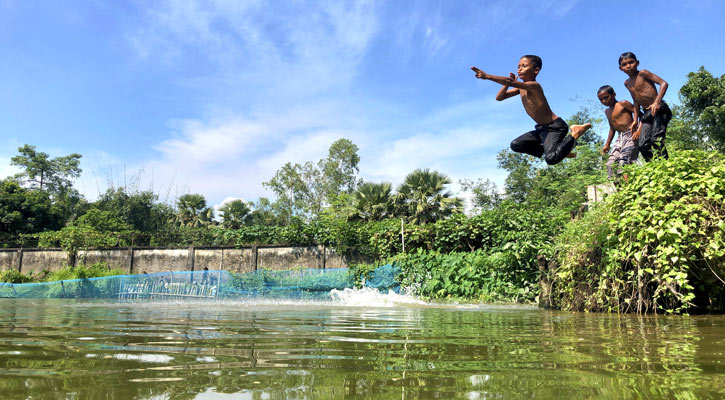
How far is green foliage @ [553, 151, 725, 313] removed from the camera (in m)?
4.15

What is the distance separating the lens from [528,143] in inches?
244

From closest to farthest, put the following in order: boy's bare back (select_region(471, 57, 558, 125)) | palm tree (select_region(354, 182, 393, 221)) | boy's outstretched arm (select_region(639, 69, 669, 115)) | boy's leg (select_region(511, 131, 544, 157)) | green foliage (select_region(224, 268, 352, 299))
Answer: boy's bare back (select_region(471, 57, 558, 125))
boy's leg (select_region(511, 131, 544, 157))
boy's outstretched arm (select_region(639, 69, 669, 115))
green foliage (select_region(224, 268, 352, 299))
palm tree (select_region(354, 182, 393, 221))

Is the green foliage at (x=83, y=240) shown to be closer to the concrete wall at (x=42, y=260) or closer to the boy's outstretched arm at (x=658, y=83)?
the concrete wall at (x=42, y=260)

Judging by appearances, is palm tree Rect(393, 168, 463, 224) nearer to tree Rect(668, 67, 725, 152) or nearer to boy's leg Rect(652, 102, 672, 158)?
tree Rect(668, 67, 725, 152)

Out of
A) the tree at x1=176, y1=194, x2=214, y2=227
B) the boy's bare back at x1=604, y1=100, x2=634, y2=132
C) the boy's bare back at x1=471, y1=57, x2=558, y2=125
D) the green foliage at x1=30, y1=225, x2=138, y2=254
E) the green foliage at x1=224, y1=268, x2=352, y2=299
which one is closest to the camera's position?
the boy's bare back at x1=471, y1=57, x2=558, y2=125

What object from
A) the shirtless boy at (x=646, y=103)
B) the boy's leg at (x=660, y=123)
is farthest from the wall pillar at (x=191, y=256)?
the boy's leg at (x=660, y=123)

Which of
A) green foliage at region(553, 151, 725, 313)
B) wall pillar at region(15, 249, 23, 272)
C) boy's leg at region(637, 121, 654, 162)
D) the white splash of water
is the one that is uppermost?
boy's leg at region(637, 121, 654, 162)

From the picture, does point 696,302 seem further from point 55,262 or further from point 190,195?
point 190,195

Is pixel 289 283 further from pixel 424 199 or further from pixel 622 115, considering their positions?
pixel 424 199

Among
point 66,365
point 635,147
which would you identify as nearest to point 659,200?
point 635,147

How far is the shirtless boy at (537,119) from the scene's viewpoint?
18.4ft

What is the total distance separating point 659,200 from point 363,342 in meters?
4.11

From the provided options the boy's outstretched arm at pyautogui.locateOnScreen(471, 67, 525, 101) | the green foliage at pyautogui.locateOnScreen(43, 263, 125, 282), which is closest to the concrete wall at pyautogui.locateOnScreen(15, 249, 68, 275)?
the green foliage at pyautogui.locateOnScreen(43, 263, 125, 282)

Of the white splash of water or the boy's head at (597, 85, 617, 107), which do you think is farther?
the white splash of water
